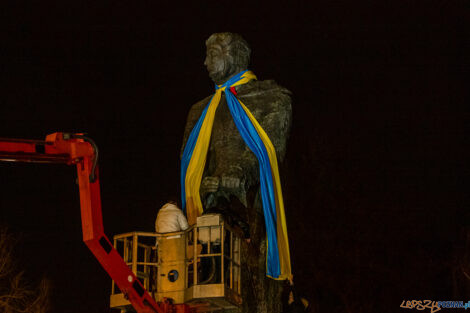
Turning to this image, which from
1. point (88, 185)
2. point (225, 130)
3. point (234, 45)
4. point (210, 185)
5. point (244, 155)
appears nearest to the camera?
point (88, 185)

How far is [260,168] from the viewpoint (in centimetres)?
1019

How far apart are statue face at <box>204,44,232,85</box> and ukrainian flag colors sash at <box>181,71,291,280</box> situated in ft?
0.45

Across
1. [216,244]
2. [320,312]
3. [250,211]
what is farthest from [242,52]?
A: [320,312]

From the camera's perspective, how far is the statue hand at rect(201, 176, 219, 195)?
991 cm

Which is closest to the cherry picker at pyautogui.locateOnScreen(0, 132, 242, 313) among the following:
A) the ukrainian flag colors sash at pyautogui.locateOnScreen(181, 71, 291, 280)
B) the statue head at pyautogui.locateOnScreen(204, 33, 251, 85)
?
the ukrainian flag colors sash at pyautogui.locateOnScreen(181, 71, 291, 280)

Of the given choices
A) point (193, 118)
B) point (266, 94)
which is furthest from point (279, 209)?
point (193, 118)

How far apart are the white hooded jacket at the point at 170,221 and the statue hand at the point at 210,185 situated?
536 mm

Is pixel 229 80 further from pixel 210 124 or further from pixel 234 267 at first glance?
pixel 234 267

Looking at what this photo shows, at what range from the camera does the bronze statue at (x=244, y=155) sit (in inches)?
391

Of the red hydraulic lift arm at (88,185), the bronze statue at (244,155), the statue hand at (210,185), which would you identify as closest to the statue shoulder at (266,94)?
the bronze statue at (244,155)

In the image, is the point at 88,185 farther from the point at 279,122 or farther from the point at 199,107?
the point at 199,107

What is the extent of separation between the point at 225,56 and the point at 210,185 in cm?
210

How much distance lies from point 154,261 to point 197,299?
1.19 metres

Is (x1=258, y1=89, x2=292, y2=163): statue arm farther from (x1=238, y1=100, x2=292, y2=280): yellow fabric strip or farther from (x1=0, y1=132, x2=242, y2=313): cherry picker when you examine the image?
(x1=0, y1=132, x2=242, y2=313): cherry picker
